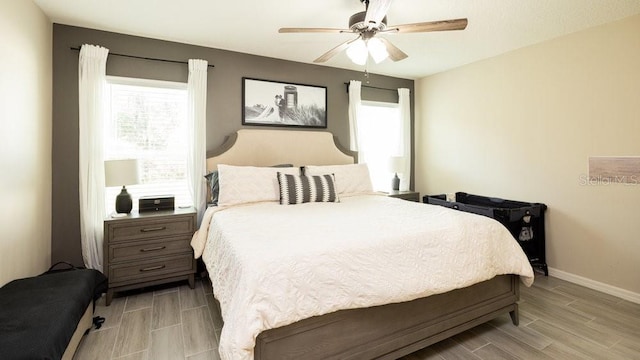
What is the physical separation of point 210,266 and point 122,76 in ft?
7.06

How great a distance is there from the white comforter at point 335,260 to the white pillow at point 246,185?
0.36 meters

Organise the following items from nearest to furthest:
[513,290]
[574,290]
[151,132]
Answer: [513,290] → [574,290] → [151,132]

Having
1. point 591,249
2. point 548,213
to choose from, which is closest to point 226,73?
point 548,213

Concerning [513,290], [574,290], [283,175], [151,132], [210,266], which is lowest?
[574,290]

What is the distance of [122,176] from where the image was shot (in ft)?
8.58

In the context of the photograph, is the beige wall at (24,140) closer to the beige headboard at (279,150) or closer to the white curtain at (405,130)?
the beige headboard at (279,150)

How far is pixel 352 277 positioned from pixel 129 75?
2946 millimetres

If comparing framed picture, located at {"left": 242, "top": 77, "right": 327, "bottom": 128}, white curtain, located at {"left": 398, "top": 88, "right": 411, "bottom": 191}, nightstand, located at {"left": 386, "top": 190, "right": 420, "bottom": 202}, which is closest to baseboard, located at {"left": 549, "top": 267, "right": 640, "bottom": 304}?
nightstand, located at {"left": 386, "top": 190, "right": 420, "bottom": 202}

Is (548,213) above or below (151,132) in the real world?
below

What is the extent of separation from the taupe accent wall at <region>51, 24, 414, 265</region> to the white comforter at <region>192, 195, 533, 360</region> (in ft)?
4.82

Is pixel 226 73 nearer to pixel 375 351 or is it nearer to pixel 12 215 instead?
pixel 12 215

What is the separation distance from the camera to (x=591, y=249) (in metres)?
2.87

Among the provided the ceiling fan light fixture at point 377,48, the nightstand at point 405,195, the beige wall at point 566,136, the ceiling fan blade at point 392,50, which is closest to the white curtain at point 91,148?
the ceiling fan light fixture at point 377,48

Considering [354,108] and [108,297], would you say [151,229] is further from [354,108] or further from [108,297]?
[354,108]
